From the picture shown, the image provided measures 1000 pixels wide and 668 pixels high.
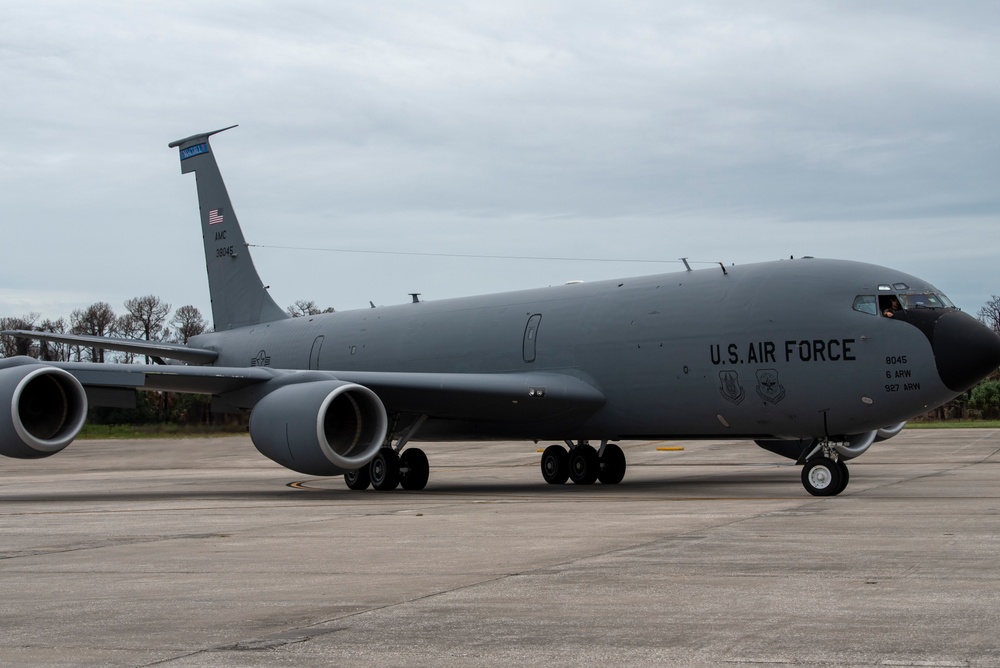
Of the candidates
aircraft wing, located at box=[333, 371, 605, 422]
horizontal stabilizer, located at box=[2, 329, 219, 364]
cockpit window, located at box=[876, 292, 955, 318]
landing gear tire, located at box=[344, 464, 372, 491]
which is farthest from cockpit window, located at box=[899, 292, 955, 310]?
horizontal stabilizer, located at box=[2, 329, 219, 364]

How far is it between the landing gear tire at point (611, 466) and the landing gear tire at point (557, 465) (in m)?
0.65

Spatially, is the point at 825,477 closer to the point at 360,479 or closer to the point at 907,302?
the point at 907,302

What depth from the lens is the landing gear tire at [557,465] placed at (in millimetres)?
22359

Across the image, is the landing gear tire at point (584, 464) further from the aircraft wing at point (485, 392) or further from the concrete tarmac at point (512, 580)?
the concrete tarmac at point (512, 580)

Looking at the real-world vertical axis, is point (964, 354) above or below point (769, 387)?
above

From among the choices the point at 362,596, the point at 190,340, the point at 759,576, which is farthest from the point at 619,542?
the point at 190,340

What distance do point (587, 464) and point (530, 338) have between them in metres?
2.63

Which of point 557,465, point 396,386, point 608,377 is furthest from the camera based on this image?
point 557,465

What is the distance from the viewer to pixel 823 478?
54.0 feet

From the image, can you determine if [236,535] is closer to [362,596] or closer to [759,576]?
[362,596]

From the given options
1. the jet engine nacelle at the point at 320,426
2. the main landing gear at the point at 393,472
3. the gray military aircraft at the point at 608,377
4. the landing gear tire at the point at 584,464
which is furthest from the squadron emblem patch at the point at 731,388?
the main landing gear at the point at 393,472

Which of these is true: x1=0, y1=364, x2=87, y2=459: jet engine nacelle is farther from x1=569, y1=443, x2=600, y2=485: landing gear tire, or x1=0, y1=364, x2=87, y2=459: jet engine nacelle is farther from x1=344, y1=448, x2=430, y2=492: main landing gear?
x1=569, y1=443, x2=600, y2=485: landing gear tire

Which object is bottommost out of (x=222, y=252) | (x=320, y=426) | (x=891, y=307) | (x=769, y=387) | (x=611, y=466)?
(x=611, y=466)

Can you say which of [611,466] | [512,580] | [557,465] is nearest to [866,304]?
[611,466]
